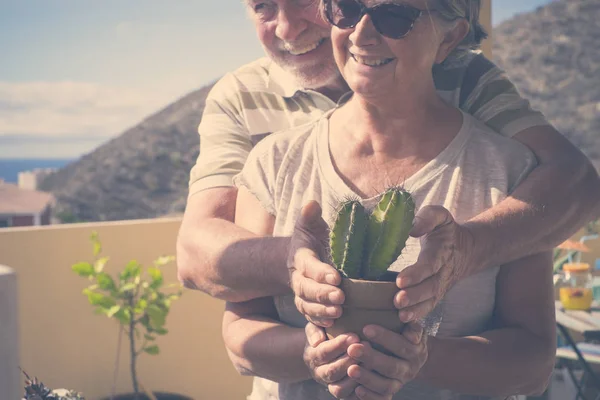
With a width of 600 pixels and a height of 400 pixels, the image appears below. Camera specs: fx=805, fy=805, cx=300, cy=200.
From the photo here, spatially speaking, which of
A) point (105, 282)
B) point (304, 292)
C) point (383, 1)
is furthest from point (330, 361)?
point (105, 282)

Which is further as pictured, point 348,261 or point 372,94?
point 372,94

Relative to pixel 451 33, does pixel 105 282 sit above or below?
below

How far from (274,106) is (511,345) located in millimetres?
909

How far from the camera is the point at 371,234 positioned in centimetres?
125

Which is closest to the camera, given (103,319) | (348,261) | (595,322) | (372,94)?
(348,261)

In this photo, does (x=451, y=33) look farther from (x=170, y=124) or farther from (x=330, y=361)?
(x=170, y=124)

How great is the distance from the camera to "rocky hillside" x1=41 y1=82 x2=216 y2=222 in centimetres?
1117

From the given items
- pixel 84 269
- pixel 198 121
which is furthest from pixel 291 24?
pixel 198 121

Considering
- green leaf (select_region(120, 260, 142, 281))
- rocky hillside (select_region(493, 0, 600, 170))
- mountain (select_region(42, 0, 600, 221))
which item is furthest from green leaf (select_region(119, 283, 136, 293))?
rocky hillside (select_region(493, 0, 600, 170))

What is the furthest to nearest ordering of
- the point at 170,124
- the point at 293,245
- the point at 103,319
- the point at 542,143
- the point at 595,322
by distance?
the point at 170,124
the point at 103,319
the point at 595,322
the point at 542,143
the point at 293,245

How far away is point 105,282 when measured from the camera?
3963 mm

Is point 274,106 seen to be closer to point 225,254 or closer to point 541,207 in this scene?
point 225,254

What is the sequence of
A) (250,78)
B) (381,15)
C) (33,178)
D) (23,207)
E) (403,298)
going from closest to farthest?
(403,298)
(381,15)
(250,78)
(23,207)
(33,178)

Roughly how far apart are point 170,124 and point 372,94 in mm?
10957
